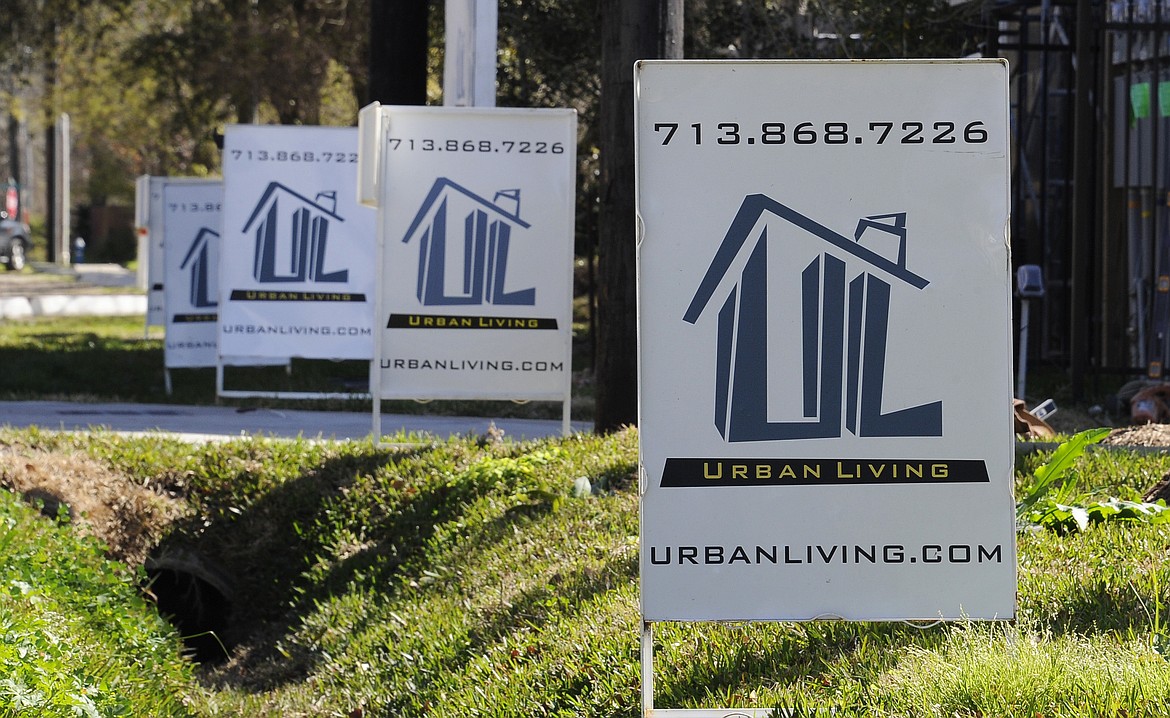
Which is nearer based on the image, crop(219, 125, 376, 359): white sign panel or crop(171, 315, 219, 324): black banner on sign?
crop(219, 125, 376, 359): white sign panel

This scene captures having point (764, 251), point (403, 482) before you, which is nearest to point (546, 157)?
point (403, 482)

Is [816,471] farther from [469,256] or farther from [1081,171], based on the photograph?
[1081,171]

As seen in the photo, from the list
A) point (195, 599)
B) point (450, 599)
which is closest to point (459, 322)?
point (195, 599)

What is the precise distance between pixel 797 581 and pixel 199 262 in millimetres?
10063

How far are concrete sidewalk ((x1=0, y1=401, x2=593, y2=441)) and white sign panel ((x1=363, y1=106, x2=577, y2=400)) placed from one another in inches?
77.0

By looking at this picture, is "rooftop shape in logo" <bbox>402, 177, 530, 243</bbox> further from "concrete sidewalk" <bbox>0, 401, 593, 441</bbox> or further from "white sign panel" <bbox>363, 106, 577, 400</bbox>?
"concrete sidewalk" <bbox>0, 401, 593, 441</bbox>

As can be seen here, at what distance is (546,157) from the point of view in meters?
7.66

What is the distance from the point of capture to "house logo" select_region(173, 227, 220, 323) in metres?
12.9

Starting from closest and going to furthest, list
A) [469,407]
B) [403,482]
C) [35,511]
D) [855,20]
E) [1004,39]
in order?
[35,511] → [403,482] → [469,407] → [855,20] → [1004,39]

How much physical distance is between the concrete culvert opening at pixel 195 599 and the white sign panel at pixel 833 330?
4.06 metres

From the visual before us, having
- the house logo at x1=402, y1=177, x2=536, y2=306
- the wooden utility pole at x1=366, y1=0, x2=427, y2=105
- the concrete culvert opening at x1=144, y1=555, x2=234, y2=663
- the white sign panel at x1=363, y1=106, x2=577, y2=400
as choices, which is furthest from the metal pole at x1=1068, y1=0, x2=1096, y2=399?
the concrete culvert opening at x1=144, y1=555, x2=234, y2=663

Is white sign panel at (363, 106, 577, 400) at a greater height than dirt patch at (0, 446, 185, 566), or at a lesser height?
greater

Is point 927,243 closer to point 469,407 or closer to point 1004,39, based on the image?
point 469,407

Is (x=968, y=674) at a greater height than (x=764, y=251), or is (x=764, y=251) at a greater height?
(x=764, y=251)
